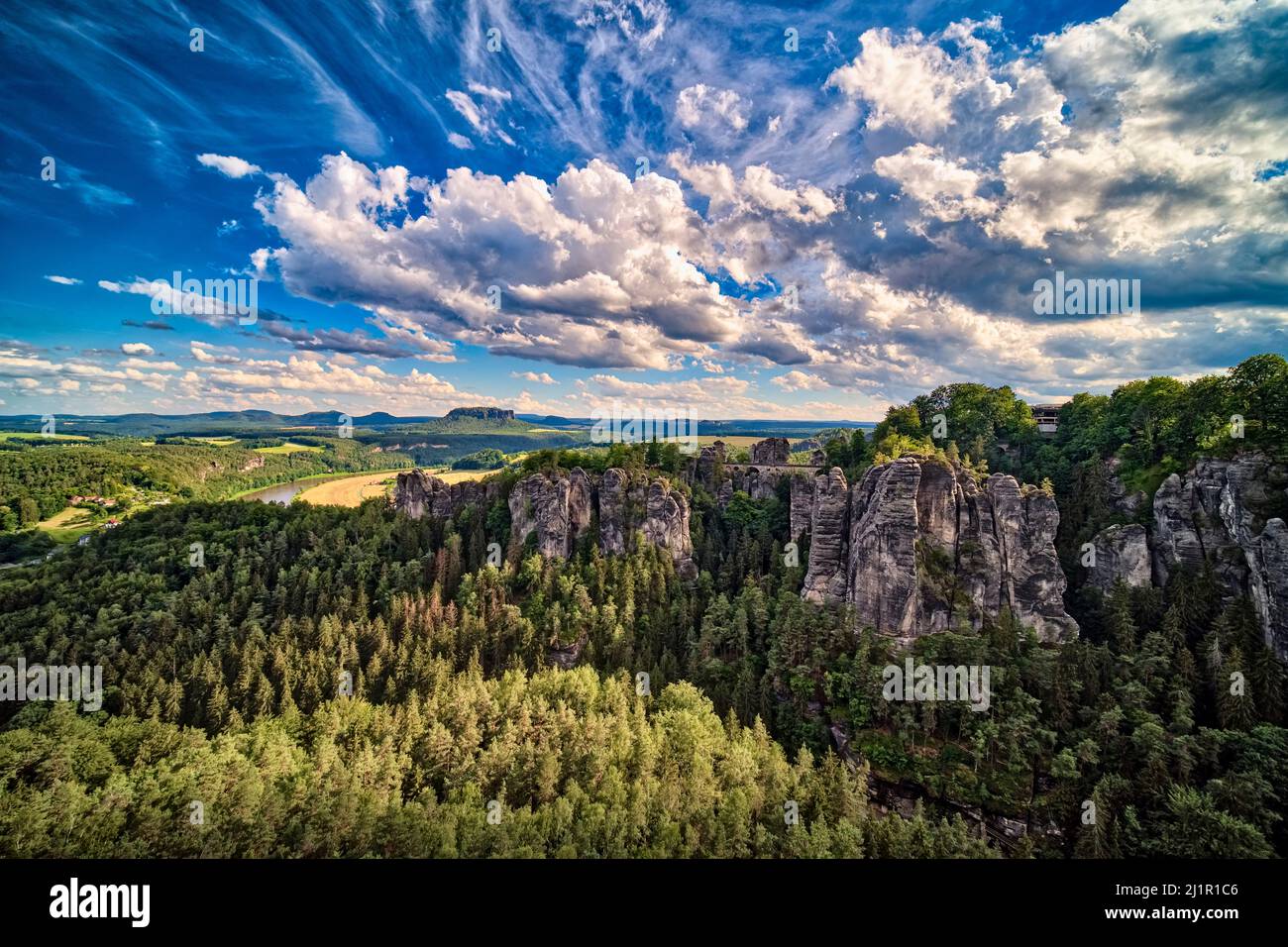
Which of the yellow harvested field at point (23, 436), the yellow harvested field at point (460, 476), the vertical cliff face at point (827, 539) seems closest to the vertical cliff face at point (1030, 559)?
the vertical cliff face at point (827, 539)

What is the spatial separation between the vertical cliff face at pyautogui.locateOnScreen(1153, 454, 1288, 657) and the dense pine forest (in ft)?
4.66

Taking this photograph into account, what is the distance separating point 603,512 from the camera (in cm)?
5275

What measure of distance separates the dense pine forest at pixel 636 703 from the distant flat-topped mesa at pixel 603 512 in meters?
1.98

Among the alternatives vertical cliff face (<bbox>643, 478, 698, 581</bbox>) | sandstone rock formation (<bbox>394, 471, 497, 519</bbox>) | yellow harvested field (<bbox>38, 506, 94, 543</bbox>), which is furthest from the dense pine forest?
yellow harvested field (<bbox>38, 506, 94, 543</bbox>)

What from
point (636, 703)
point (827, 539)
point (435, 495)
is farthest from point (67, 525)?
point (827, 539)

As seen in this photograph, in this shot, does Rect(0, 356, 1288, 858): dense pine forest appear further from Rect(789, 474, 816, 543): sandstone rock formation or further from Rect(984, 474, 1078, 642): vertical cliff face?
Rect(984, 474, 1078, 642): vertical cliff face

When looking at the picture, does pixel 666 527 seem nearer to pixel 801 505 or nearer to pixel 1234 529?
pixel 801 505

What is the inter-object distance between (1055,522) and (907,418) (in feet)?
70.0

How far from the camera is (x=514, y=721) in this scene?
1220 inches

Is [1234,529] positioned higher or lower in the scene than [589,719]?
higher

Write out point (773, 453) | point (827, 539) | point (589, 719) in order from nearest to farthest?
point (589, 719)
point (827, 539)
point (773, 453)

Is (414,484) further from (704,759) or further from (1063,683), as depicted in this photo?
(1063,683)

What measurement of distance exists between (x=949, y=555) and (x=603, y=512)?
30184 mm
